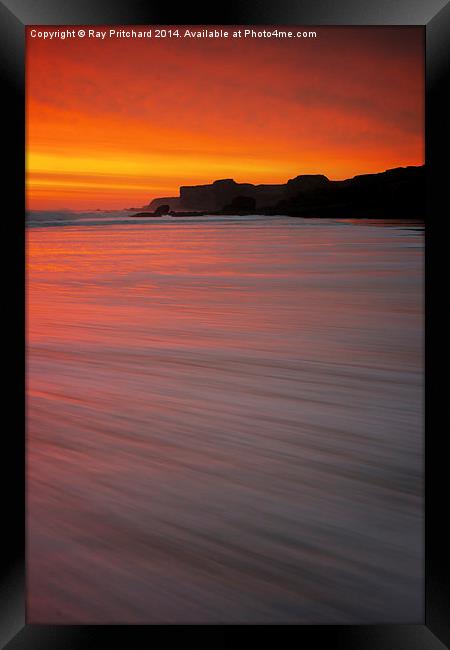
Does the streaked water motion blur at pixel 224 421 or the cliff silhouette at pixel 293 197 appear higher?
the cliff silhouette at pixel 293 197

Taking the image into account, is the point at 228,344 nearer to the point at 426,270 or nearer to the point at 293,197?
the point at 293,197

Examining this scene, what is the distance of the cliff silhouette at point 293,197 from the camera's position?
71.6 inches

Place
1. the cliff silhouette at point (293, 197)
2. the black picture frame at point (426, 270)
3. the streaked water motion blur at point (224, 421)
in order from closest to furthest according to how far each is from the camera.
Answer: the black picture frame at point (426, 270)
the streaked water motion blur at point (224, 421)
the cliff silhouette at point (293, 197)

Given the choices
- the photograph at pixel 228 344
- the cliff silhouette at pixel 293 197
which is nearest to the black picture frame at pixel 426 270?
the photograph at pixel 228 344

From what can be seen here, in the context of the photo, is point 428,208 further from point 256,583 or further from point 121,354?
point 121,354

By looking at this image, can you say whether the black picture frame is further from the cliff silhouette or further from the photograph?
the cliff silhouette

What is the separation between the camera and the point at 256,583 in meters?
1.40

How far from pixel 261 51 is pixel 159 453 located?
3.29 feet

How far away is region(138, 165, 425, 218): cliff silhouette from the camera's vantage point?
71.6 inches

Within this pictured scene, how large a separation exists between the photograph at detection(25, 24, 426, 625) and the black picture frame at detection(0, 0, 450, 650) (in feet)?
0.12

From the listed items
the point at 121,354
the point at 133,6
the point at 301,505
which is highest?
the point at 133,6

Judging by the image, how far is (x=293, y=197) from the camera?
6.11 ft

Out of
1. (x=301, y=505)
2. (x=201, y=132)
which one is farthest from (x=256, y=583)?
(x=201, y=132)

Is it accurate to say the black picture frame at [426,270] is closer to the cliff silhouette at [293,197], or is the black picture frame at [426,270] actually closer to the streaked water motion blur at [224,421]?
the streaked water motion blur at [224,421]
